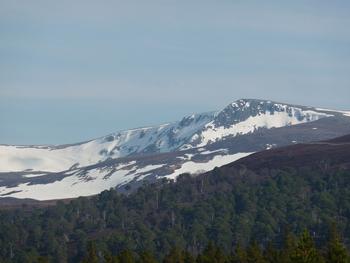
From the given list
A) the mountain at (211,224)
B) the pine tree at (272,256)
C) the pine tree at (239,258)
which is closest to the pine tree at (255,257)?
the pine tree at (239,258)

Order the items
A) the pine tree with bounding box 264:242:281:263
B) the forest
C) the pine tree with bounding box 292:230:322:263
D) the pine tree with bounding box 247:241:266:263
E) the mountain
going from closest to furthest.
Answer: the pine tree with bounding box 292:230:322:263
the pine tree with bounding box 247:241:266:263
the pine tree with bounding box 264:242:281:263
the forest
the mountain

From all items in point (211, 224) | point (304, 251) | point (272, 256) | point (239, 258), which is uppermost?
point (304, 251)

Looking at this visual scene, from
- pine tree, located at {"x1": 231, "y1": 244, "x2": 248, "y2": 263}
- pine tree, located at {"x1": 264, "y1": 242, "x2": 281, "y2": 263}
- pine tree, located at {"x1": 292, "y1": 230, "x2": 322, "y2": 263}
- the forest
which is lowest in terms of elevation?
the forest

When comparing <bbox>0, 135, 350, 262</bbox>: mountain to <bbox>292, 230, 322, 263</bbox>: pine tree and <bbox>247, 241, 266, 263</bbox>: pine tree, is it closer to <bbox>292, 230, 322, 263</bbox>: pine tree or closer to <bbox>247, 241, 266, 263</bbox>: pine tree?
<bbox>247, 241, 266, 263</bbox>: pine tree

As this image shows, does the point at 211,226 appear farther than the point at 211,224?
No

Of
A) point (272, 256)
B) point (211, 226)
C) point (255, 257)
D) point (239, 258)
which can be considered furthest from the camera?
point (211, 226)

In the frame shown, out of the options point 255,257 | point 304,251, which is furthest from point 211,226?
point 304,251

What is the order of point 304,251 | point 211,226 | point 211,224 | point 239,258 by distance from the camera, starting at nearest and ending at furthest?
point 304,251 < point 239,258 < point 211,226 < point 211,224

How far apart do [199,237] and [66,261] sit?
24392 mm

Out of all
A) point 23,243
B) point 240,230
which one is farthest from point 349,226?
point 23,243

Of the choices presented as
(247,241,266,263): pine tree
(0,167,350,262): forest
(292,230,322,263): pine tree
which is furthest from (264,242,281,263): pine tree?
(292,230,322,263): pine tree

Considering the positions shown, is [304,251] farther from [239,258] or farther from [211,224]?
[211,224]

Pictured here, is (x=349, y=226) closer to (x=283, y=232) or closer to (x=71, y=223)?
(x=283, y=232)

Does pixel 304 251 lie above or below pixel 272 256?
above
